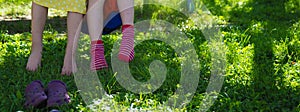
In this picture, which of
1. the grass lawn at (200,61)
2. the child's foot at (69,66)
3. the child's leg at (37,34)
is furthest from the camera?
the child's leg at (37,34)

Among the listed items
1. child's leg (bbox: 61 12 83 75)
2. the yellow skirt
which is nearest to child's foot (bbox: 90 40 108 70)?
child's leg (bbox: 61 12 83 75)

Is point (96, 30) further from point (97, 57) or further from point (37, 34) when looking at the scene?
point (37, 34)

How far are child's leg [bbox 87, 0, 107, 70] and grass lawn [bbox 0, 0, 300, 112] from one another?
0.09 meters

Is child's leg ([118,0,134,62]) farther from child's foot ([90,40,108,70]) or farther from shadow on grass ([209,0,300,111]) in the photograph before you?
shadow on grass ([209,0,300,111])

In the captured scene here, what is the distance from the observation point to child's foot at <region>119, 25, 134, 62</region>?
Result: 3.68 m

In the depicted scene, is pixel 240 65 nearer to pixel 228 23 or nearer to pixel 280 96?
pixel 280 96

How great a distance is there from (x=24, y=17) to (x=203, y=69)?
249 centimetres

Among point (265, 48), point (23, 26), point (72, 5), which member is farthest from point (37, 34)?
point (265, 48)

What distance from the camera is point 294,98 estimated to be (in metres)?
3.26

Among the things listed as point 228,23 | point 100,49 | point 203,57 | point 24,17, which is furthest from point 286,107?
point 24,17

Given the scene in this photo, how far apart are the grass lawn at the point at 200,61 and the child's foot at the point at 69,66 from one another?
0.05 meters

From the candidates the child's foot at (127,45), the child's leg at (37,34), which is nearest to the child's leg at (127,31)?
the child's foot at (127,45)

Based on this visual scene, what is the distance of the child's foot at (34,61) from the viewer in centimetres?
371

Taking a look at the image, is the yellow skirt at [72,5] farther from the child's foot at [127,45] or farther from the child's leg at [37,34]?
the child's foot at [127,45]
